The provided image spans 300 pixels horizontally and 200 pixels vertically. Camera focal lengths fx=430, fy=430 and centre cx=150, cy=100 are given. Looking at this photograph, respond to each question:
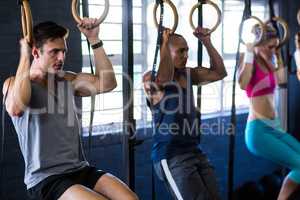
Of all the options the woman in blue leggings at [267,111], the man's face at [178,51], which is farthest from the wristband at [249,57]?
the man's face at [178,51]

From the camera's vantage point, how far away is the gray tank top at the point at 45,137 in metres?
1.74

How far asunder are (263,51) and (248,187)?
4.87 feet

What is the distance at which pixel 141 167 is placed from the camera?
3.13 m

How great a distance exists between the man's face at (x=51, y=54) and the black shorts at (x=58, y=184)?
456mm

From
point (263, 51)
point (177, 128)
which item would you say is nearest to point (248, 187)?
point (263, 51)

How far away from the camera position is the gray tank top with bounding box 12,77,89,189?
1.74 meters

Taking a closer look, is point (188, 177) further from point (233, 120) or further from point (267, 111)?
point (267, 111)

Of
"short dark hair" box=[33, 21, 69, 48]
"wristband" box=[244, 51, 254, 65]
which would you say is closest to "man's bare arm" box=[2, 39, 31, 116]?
"short dark hair" box=[33, 21, 69, 48]

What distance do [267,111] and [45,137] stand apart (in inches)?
58.3

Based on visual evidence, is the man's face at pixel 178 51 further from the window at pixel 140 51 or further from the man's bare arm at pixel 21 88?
the man's bare arm at pixel 21 88

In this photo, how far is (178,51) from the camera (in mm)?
2242

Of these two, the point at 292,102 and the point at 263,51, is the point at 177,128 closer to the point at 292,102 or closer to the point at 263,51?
the point at 263,51

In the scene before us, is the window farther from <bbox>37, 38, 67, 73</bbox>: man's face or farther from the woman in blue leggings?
<bbox>37, 38, 67, 73</bbox>: man's face

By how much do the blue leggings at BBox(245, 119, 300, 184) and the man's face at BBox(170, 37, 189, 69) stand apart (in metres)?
0.68
